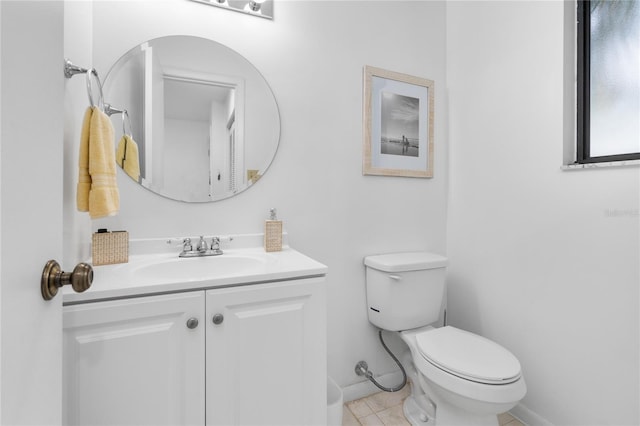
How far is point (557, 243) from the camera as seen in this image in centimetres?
142

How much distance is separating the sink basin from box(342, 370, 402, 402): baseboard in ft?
3.01

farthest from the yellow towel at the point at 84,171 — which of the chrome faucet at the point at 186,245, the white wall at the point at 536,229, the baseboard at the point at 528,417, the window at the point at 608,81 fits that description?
the baseboard at the point at 528,417

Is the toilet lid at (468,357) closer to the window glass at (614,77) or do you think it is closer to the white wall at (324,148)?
the white wall at (324,148)

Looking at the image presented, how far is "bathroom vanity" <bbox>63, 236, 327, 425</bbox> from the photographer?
2.68ft

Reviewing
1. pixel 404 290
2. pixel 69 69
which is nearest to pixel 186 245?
pixel 69 69

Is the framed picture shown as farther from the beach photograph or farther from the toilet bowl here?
the toilet bowl

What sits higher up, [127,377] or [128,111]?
[128,111]

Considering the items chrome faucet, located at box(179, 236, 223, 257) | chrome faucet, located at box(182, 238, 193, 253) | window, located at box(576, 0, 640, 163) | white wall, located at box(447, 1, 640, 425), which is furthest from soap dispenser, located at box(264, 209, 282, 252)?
window, located at box(576, 0, 640, 163)

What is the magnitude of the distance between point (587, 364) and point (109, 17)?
242 centimetres

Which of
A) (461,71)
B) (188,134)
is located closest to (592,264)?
(461,71)

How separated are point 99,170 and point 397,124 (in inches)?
57.3

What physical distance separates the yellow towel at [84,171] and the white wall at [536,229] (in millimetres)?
1827

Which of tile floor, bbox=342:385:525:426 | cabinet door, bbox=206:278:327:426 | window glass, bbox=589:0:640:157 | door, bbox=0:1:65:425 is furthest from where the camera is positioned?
tile floor, bbox=342:385:525:426

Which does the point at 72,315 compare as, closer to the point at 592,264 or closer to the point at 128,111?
the point at 128,111
